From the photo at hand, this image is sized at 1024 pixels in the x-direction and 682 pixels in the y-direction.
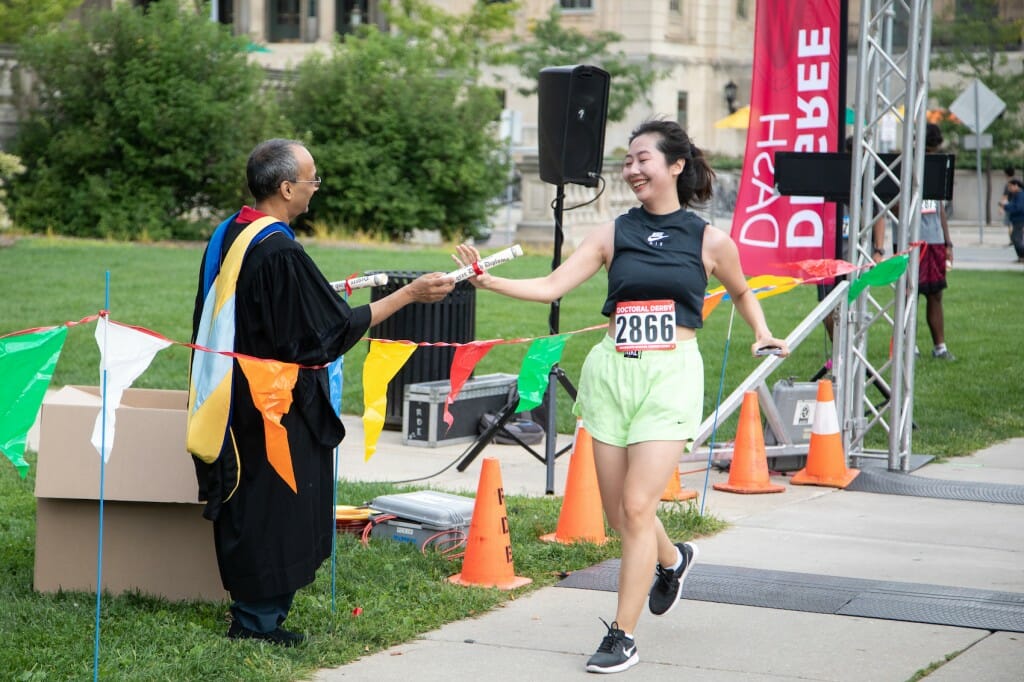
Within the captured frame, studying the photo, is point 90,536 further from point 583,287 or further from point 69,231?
point 69,231

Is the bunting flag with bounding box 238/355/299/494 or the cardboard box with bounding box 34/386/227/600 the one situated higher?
the bunting flag with bounding box 238/355/299/494

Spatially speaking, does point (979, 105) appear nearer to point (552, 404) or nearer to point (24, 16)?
point (24, 16)

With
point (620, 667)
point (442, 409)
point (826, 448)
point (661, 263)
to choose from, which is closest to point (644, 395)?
point (661, 263)

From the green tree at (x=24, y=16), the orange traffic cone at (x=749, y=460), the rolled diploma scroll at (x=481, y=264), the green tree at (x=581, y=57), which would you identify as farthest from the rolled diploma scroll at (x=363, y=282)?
the green tree at (x=581, y=57)

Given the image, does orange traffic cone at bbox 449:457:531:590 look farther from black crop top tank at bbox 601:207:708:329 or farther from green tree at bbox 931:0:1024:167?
green tree at bbox 931:0:1024:167

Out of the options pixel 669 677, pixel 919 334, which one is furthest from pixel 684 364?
pixel 919 334

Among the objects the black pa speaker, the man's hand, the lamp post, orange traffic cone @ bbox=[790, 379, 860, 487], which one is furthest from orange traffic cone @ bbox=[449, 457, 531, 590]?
the lamp post

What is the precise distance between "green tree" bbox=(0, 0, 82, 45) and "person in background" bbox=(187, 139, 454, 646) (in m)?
28.7

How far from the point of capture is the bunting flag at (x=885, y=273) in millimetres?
9367

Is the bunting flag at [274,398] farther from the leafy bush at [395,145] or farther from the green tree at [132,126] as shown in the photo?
the leafy bush at [395,145]

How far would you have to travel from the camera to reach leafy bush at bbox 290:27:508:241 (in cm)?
2825

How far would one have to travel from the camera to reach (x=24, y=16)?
32.8 meters

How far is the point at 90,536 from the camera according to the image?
610cm

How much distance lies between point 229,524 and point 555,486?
13.1ft
